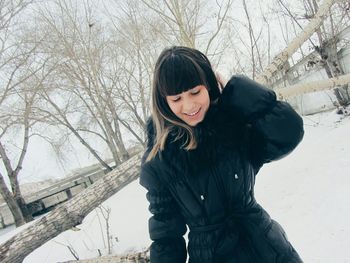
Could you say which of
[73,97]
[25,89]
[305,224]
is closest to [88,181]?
[73,97]

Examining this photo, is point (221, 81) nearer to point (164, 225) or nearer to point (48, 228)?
point (164, 225)

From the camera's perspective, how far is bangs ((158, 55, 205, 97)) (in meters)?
1.26

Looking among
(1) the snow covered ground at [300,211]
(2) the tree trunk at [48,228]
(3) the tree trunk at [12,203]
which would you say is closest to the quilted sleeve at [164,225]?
(1) the snow covered ground at [300,211]

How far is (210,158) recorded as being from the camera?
1355mm

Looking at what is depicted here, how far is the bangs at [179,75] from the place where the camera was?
1.26m

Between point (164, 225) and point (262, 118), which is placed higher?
point (262, 118)

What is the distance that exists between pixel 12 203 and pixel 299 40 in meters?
11.7

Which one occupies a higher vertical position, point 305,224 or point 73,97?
point 73,97

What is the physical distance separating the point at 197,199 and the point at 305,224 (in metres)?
3.29

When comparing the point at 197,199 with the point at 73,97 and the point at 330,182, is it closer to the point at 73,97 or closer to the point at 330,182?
the point at 330,182

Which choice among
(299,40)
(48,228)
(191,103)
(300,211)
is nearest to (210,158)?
(191,103)

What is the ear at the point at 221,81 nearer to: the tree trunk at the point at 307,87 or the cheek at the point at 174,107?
the cheek at the point at 174,107

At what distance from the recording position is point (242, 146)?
53.8 inches

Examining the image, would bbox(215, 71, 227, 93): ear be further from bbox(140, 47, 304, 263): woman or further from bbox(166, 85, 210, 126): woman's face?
bbox(166, 85, 210, 126): woman's face
